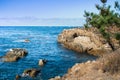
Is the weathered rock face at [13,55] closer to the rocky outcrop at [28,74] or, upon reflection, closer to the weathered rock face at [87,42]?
the rocky outcrop at [28,74]

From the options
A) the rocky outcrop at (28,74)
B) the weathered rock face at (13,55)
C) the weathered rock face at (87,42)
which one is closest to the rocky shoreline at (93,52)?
the weathered rock face at (87,42)

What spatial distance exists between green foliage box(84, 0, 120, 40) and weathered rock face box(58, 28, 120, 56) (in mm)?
22930

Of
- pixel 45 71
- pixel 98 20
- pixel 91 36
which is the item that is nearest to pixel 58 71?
pixel 45 71

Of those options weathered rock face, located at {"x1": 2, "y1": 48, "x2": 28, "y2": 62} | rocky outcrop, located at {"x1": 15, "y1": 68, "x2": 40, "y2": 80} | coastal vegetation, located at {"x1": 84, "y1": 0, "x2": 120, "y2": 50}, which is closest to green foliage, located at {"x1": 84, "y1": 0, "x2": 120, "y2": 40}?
coastal vegetation, located at {"x1": 84, "y1": 0, "x2": 120, "y2": 50}

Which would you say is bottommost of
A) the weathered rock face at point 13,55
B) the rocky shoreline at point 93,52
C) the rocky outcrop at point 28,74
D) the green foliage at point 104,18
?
the rocky outcrop at point 28,74

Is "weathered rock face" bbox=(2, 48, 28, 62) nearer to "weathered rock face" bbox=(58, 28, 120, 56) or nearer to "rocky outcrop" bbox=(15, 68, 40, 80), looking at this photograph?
"rocky outcrop" bbox=(15, 68, 40, 80)

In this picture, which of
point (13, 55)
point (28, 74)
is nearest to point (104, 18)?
point (28, 74)

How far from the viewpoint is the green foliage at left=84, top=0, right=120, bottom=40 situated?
4150 centimetres

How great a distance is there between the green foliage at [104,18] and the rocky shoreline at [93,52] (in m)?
1.77

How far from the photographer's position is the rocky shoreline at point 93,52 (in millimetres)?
26328

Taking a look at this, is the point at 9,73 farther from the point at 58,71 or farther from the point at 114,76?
the point at 114,76

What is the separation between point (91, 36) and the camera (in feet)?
259

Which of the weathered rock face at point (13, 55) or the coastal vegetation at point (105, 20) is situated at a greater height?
the coastal vegetation at point (105, 20)

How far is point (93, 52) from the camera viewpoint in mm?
69500
